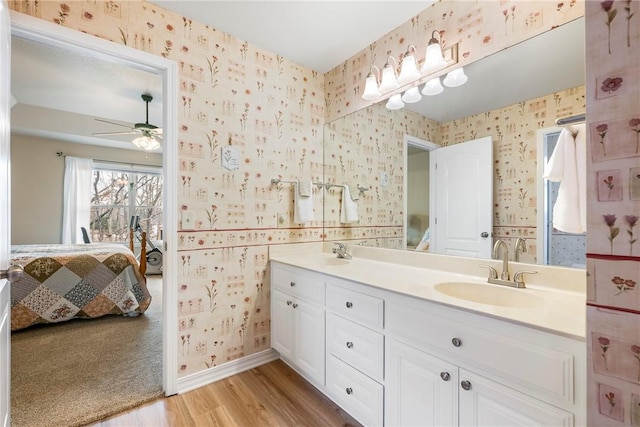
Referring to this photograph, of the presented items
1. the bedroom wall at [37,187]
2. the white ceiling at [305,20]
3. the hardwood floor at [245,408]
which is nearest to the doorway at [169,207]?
the hardwood floor at [245,408]

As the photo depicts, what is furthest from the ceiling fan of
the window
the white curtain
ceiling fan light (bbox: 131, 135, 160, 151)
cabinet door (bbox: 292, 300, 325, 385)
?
cabinet door (bbox: 292, 300, 325, 385)

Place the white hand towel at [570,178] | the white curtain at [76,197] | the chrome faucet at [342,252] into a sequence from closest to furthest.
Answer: the white hand towel at [570,178]
the chrome faucet at [342,252]
the white curtain at [76,197]

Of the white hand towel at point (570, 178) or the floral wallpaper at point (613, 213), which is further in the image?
the white hand towel at point (570, 178)

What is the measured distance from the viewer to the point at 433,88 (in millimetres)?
1750

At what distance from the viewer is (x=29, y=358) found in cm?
220

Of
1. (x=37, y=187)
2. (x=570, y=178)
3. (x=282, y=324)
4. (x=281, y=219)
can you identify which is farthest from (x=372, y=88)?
(x=37, y=187)

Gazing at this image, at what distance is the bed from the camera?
268cm

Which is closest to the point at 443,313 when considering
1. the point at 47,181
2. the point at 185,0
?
the point at 185,0

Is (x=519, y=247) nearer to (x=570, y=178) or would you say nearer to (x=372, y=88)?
(x=570, y=178)

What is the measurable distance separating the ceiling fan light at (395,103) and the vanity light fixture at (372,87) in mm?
102

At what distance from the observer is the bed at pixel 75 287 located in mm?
2680

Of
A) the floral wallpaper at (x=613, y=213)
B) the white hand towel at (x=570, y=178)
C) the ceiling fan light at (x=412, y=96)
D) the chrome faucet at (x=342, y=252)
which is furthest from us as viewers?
the chrome faucet at (x=342, y=252)

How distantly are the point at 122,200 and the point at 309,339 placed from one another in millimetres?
5265

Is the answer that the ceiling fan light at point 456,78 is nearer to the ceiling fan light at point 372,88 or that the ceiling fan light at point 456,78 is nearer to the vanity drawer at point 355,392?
the ceiling fan light at point 372,88
